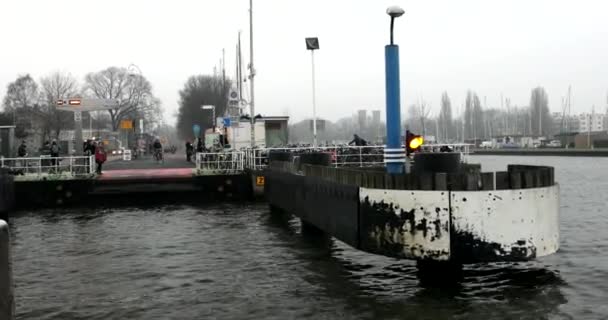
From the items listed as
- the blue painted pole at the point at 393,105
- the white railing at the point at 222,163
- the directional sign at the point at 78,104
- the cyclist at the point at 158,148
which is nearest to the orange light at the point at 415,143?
the blue painted pole at the point at 393,105

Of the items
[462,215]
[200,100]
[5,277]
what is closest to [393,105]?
[462,215]

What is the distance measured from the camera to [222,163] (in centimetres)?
2484

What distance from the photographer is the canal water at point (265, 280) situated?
25.6 feet

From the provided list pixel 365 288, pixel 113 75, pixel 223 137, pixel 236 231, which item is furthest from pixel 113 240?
pixel 113 75

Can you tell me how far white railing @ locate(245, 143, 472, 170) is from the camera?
79.3 ft

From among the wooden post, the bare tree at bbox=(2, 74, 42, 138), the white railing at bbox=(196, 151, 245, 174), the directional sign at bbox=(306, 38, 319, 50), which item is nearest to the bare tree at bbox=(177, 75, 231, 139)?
the bare tree at bbox=(2, 74, 42, 138)

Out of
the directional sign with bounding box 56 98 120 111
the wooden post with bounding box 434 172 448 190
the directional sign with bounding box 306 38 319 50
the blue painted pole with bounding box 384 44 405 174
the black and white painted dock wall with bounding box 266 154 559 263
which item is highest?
the directional sign with bounding box 306 38 319 50

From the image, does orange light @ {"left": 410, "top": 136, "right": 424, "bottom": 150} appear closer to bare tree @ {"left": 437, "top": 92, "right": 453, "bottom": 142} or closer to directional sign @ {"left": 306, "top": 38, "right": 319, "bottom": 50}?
directional sign @ {"left": 306, "top": 38, "right": 319, "bottom": 50}

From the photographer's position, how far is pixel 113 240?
1398 cm

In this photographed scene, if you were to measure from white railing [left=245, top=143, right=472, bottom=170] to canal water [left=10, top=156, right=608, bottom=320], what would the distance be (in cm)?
868

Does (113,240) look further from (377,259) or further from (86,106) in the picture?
(86,106)

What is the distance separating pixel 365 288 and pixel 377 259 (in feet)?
7.13

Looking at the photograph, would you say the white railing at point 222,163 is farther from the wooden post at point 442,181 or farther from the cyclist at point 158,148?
the wooden post at point 442,181

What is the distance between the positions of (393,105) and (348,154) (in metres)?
14.8
